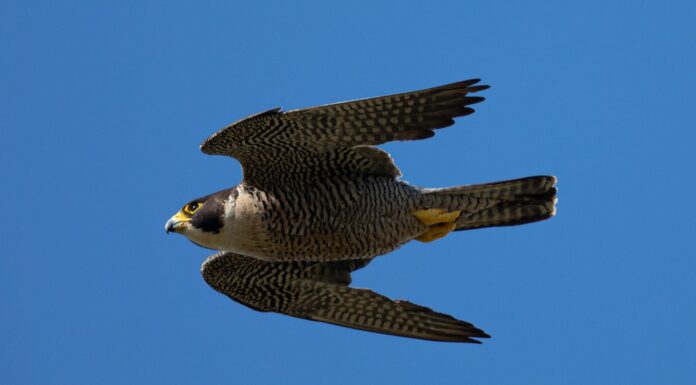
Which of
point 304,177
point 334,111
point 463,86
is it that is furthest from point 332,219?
point 463,86

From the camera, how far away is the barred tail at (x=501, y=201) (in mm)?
11359

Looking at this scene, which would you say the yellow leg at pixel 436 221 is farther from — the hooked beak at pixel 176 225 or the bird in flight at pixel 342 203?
the hooked beak at pixel 176 225

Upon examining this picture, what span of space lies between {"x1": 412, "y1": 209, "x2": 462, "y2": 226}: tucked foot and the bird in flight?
0.4 inches

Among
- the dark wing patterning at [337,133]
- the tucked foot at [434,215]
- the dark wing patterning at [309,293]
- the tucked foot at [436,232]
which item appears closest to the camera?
the dark wing patterning at [337,133]

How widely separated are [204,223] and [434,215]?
2.34 m

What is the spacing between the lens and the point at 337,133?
35.2ft

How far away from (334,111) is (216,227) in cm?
171

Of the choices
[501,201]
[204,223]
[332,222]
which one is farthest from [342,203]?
[501,201]

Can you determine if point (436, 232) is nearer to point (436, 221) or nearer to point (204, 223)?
point (436, 221)

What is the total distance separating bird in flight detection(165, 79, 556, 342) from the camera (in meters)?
10.6

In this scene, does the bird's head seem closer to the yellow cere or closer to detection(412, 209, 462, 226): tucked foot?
the yellow cere

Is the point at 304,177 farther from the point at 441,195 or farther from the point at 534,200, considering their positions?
the point at 534,200

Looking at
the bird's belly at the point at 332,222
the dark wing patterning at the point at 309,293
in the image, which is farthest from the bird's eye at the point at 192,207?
the dark wing patterning at the point at 309,293

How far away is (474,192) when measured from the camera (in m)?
11.4
